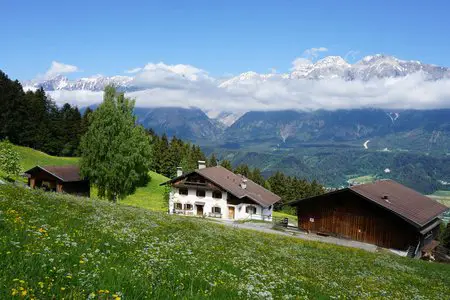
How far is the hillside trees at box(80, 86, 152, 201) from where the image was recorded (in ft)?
222

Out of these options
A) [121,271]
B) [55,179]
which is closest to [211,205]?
[55,179]

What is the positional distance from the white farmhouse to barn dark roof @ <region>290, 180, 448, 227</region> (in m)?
21.4

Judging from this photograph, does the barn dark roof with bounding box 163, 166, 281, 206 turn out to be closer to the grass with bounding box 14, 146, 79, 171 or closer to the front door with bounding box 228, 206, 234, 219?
the front door with bounding box 228, 206, 234, 219

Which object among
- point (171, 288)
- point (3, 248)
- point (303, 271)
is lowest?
point (303, 271)

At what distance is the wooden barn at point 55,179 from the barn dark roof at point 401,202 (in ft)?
156

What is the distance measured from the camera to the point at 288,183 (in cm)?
13962

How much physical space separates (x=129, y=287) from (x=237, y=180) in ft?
276

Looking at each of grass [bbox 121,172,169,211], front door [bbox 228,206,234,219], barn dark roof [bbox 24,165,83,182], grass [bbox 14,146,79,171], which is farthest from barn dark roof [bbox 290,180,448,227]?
grass [bbox 14,146,79,171]

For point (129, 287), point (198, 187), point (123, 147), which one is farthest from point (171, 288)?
point (198, 187)

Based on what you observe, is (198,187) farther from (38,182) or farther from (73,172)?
(38,182)

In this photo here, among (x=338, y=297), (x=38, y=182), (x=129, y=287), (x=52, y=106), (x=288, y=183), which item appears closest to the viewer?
(x=129, y=287)

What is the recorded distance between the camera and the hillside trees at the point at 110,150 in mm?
67688

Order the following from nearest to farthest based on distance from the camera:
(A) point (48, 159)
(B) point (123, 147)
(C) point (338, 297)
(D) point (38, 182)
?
(C) point (338, 297), (B) point (123, 147), (D) point (38, 182), (A) point (48, 159)

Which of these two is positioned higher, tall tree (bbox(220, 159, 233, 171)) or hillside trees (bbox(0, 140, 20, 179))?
tall tree (bbox(220, 159, 233, 171))
